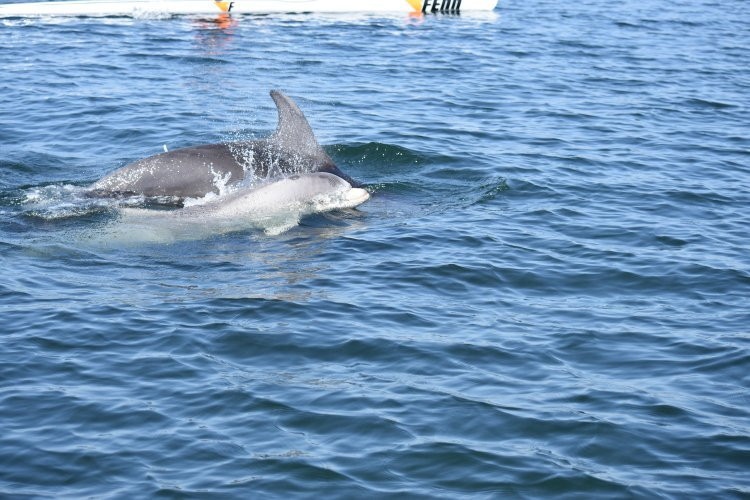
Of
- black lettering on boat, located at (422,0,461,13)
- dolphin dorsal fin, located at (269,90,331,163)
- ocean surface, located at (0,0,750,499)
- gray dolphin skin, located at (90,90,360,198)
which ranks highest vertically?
black lettering on boat, located at (422,0,461,13)

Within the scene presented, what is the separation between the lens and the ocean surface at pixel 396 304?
7.89 m

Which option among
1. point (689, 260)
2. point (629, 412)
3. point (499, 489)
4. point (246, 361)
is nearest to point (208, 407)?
point (246, 361)

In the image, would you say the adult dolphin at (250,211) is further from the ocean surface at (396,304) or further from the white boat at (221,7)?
the white boat at (221,7)

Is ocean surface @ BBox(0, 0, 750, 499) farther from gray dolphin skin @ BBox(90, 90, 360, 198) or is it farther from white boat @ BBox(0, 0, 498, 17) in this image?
white boat @ BBox(0, 0, 498, 17)

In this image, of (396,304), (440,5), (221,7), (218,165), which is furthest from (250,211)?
(440,5)

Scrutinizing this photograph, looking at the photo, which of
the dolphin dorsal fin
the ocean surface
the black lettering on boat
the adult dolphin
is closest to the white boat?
the black lettering on boat

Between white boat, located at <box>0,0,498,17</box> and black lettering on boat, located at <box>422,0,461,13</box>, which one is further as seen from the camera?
black lettering on boat, located at <box>422,0,461,13</box>

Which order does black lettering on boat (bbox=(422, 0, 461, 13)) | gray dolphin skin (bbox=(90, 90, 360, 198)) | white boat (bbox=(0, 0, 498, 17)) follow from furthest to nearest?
black lettering on boat (bbox=(422, 0, 461, 13))
white boat (bbox=(0, 0, 498, 17))
gray dolphin skin (bbox=(90, 90, 360, 198))

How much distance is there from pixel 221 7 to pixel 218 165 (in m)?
17.1

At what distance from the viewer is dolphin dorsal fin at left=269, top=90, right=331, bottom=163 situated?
14.2m

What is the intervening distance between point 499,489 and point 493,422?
3.19ft

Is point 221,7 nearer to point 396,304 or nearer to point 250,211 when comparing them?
point 250,211

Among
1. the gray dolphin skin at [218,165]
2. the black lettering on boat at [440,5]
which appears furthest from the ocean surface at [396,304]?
the black lettering on boat at [440,5]

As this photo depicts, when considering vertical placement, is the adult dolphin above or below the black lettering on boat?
below
